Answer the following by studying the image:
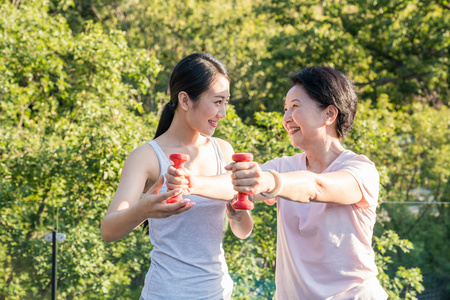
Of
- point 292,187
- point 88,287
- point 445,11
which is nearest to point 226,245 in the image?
point 88,287

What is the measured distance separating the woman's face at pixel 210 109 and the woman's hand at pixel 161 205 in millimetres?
456

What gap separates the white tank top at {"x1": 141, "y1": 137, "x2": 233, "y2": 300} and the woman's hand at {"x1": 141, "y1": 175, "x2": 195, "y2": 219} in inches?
11.0

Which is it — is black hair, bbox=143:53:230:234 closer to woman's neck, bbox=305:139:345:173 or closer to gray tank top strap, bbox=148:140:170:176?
gray tank top strap, bbox=148:140:170:176

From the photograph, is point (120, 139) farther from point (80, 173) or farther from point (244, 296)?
point (244, 296)

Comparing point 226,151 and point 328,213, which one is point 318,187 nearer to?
point 328,213

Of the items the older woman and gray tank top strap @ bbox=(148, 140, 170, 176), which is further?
A: gray tank top strap @ bbox=(148, 140, 170, 176)

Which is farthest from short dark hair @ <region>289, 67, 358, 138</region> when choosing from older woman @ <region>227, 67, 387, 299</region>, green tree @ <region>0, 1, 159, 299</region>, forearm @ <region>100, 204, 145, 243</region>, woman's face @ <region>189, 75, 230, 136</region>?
green tree @ <region>0, 1, 159, 299</region>

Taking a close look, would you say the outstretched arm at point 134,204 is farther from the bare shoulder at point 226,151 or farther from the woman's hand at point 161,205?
the bare shoulder at point 226,151

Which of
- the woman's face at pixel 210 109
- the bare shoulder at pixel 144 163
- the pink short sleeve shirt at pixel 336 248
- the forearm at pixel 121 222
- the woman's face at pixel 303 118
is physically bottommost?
the pink short sleeve shirt at pixel 336 248

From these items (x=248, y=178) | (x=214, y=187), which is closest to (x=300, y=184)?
(x=248, y=178)

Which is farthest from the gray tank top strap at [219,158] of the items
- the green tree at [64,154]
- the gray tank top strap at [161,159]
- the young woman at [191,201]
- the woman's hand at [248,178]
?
the green tree at [64,154]

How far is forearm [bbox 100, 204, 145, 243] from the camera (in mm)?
1626

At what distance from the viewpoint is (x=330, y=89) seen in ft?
6.03

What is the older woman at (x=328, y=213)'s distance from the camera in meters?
1.75
